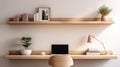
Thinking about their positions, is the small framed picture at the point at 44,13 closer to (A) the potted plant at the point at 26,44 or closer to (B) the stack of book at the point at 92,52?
(A) the potted plant at the point at 26,44

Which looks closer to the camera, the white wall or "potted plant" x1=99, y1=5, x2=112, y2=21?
"potted plant" x1=99, y1=5, x2=112, y2=21

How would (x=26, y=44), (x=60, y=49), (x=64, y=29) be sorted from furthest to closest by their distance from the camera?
1. (x=64, y=29)
2. (x=26, y=44)
3. (x=60, y=49)

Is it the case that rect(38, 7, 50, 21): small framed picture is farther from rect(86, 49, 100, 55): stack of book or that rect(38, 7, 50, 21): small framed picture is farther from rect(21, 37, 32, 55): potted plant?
rect(86, 49, 100, 55): stack of book

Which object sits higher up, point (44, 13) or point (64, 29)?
point (44, 13)

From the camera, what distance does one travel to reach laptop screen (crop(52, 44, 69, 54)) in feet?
14.8

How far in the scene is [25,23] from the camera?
4633 millimetres

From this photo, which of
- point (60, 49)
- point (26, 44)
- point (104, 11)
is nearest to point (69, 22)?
point (60, 49)

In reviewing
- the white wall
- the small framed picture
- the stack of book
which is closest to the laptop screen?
the white wall

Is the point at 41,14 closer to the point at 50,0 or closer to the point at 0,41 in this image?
the point at 50,0

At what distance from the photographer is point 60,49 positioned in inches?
178

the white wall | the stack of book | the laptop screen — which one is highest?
the white wall

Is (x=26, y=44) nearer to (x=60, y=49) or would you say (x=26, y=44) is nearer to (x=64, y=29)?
(x=60, y=49)

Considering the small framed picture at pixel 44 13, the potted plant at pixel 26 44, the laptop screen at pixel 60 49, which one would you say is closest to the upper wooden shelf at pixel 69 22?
the small framed picture at pixel 44 13

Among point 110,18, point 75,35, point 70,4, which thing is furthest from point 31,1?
point 110,18
